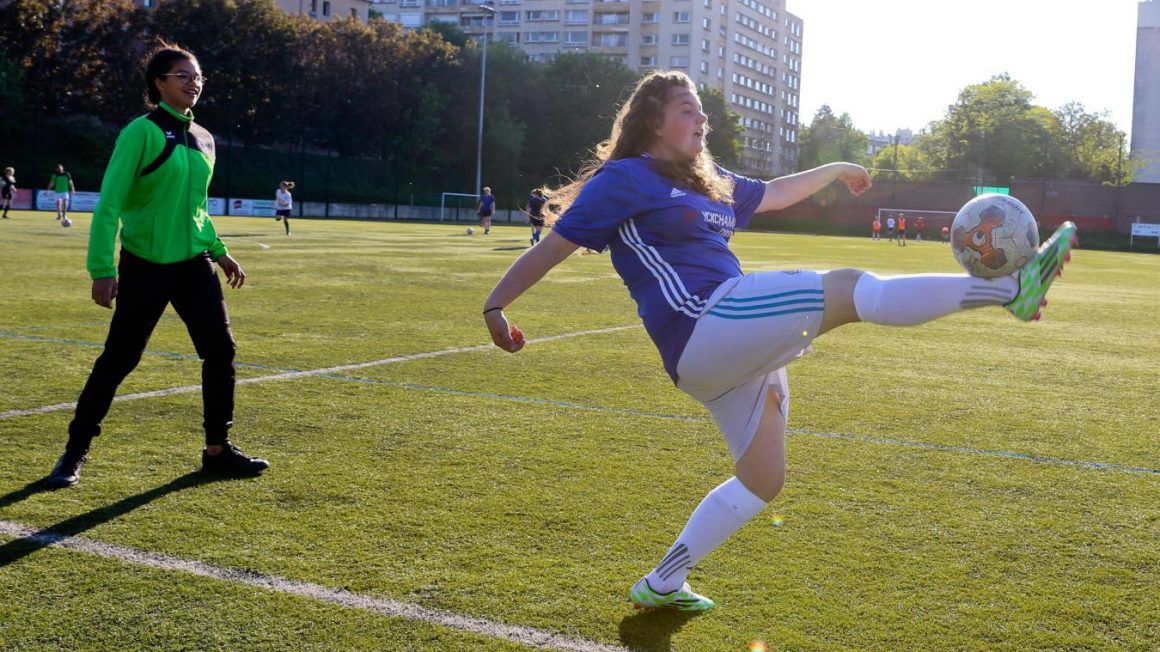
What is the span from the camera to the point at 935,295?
2.89 meters

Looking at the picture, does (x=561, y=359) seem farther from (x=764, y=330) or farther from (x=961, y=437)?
(x=764, y=330)

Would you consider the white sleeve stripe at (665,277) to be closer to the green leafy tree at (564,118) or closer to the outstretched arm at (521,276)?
the outstretched arm at (521,276)

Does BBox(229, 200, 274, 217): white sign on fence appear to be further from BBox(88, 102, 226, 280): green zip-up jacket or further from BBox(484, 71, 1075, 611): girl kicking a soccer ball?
BBox(484, 71, 1075, 611): girl kicking a soccer ball

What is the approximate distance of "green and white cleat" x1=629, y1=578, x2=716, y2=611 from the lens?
3586mm

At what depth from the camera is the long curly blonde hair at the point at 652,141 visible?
3.64 meters

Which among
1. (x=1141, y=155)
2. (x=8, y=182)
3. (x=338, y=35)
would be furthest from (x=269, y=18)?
(x=1141, y=155)

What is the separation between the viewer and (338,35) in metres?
64.2

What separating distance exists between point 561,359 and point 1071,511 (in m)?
5.13

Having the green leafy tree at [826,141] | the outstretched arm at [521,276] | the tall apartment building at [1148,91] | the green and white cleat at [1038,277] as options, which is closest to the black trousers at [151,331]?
the outstretched arm at [521,276]

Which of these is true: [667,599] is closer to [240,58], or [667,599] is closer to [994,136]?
[240,58]

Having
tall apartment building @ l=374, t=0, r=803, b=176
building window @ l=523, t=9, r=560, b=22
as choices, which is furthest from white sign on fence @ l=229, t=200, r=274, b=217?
building window @ l=523, t=9, r=560, b=22

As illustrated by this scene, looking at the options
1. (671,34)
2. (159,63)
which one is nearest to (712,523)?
(159,63)

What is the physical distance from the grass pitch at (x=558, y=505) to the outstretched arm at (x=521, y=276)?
912mm

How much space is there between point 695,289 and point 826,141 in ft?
542
